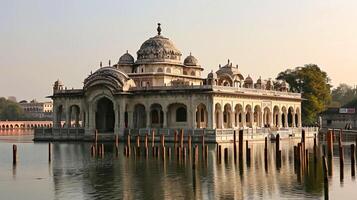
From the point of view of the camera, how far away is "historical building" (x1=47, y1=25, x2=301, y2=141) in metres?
58.9

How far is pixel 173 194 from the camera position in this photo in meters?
25.0

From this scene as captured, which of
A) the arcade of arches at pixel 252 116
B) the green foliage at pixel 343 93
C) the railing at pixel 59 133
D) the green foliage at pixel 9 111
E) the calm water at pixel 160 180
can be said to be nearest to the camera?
the calm water at pixel 160 180

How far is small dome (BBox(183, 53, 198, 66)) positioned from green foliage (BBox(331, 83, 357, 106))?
7664 cm

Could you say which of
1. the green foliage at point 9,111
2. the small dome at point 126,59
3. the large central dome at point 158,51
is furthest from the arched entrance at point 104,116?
the green foliage at point 9,111

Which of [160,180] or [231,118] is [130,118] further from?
[160,180]

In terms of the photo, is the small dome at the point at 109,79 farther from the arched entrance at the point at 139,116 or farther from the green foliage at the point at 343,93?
the green foliage at the point at 343,93

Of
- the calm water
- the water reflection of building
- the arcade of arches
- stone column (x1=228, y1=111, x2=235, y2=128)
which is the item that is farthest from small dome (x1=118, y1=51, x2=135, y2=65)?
the water reflection of building

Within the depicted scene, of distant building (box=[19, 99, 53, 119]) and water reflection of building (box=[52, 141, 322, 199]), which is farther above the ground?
distant building (box=[19, 99, 53, 119])

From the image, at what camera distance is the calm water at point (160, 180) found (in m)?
25.2

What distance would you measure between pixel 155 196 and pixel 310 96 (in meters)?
59.0

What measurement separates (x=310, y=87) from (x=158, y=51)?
72.0ft

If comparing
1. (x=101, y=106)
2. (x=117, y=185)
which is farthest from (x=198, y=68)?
(x=117, y=185)

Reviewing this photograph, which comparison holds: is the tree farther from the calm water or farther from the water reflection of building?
the water reflection of building

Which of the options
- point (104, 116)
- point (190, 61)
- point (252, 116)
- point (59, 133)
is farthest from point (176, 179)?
point (190, 61)
